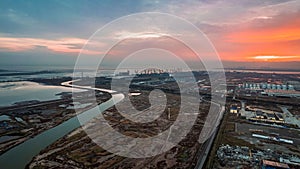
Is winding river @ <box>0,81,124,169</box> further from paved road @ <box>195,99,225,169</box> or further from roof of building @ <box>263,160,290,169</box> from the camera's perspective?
roof of building @ <box>263,160,290,169</box>

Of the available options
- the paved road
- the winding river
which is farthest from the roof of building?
the winding river

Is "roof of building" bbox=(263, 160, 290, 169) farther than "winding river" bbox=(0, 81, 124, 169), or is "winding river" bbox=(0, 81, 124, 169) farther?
"winding river" bbox=(0, 81, 124, 169)

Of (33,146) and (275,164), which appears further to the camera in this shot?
(33,146)

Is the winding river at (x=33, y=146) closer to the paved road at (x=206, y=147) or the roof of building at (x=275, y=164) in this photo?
the paved road at (x=206, y=147)

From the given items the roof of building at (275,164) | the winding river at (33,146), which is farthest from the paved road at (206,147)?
the winding river at (33,146)

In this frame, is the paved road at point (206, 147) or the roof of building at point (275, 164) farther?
the paved road at point (206, 147)

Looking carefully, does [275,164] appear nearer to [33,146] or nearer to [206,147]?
[206,147]

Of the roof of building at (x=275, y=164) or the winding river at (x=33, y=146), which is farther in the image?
the winding river at (x=33, y=146)

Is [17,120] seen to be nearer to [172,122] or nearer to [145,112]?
[145,112]

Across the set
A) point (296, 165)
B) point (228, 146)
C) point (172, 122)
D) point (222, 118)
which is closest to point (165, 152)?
point (228, 146)

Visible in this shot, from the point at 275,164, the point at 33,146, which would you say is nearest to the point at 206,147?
the point at 275,164

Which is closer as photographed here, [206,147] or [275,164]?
[275,164]

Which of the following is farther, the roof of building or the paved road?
the paved road
